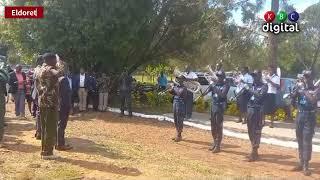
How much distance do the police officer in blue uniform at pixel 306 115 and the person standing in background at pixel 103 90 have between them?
→ 30.5ft

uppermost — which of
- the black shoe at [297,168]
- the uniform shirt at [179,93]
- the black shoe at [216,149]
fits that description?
the uniform shirt at [179,93]

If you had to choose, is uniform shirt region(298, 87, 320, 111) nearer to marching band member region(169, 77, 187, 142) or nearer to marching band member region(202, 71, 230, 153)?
marching band member region(202, 71, 230, 153)

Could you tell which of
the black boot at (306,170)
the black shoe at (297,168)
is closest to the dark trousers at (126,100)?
the black shoe at (297,168)

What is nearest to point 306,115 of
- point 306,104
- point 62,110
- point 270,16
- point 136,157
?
point 306,104

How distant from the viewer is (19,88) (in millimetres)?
14484

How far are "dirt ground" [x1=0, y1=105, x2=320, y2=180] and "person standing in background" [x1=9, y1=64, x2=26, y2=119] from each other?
118 cm

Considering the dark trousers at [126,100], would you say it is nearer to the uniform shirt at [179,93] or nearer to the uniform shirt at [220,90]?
the uniform shirt at [179,93]

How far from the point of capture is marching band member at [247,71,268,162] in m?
9.73

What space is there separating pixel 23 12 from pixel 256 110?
11.0 metres

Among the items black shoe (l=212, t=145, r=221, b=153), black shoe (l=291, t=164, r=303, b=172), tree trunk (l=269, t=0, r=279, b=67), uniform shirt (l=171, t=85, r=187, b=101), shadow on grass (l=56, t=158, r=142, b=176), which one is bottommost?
black shoe (l=291, t=164, r=303, b=172)

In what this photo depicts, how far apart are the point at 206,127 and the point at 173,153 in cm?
439

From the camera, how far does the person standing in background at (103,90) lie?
17078 mm

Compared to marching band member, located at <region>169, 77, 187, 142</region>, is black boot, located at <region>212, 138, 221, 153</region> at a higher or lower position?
lower

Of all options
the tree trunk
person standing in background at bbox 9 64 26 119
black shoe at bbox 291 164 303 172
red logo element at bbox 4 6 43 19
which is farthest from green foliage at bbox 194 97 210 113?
black shoe at bbox 291 164 303 172
